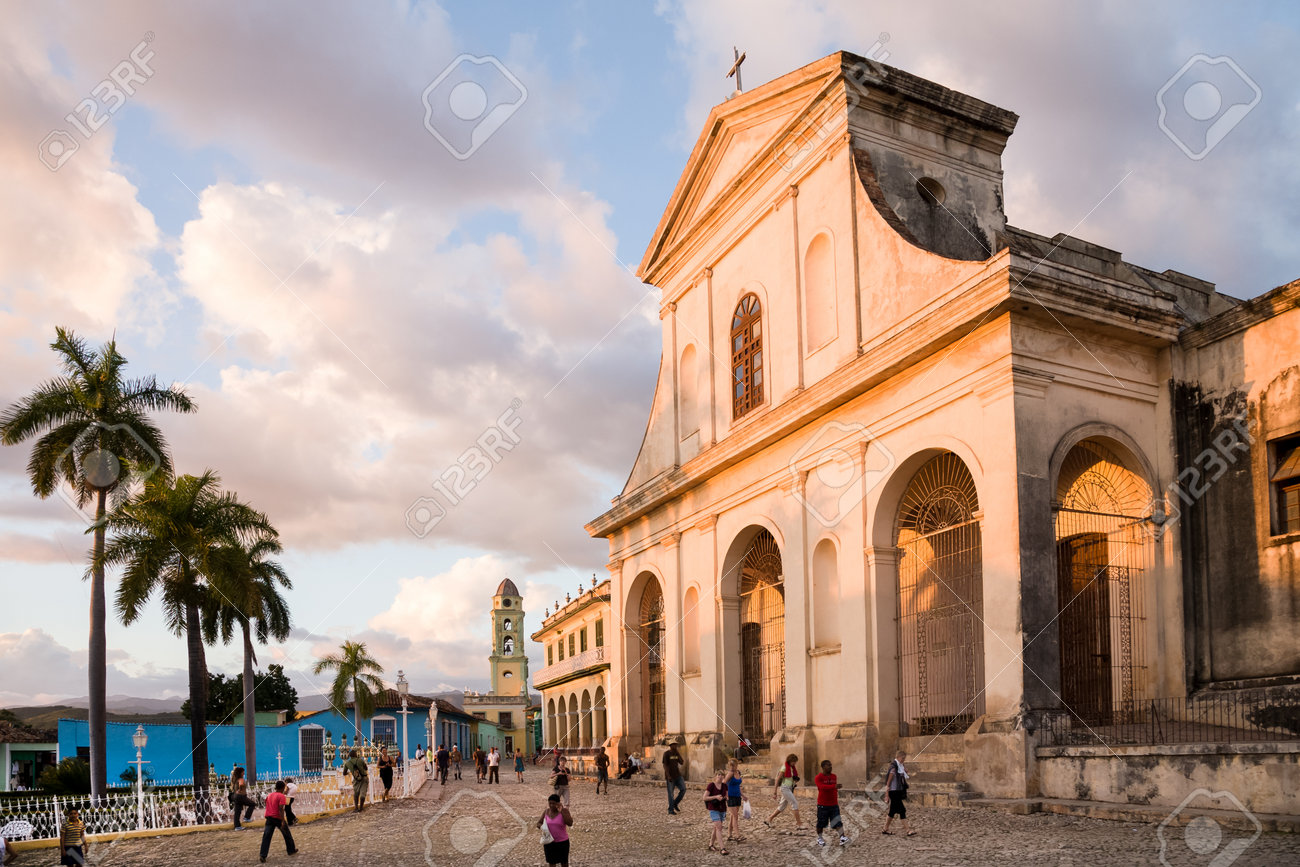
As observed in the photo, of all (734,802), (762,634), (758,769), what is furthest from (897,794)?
(762,634)

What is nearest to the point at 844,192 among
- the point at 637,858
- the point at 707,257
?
the point at 707,257

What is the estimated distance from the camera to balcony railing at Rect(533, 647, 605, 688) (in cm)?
4712

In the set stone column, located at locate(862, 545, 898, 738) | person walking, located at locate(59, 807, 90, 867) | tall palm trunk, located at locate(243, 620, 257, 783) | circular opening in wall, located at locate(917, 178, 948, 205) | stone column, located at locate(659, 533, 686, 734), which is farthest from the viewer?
tall palm trunk, located at locate(243, 620, 257, 783)

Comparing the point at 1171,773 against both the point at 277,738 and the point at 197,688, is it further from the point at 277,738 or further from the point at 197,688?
the point at 277,738

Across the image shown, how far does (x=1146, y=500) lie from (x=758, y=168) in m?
10.2

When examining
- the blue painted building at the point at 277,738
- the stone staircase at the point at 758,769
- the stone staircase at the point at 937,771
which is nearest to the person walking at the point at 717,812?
the stone staircase at the point at 937,771

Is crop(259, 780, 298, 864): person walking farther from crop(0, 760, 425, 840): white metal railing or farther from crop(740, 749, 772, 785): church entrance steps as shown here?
crop(740, 749, 772, 785): church entrance steps

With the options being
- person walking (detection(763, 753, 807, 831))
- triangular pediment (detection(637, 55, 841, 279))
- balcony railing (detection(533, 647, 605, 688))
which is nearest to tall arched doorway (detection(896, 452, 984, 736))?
person walking (detection(763, 753, 807, 831))

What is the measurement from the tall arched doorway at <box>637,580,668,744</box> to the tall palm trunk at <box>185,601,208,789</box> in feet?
32.7

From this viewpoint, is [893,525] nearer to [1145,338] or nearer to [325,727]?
[1145,338]

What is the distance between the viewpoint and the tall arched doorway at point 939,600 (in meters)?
16.0

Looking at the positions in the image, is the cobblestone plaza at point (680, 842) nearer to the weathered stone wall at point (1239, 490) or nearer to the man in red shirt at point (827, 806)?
the man in red shirt at point (827, 806)

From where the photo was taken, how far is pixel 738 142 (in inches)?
886

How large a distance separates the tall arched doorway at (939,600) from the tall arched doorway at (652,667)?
32.6ft
